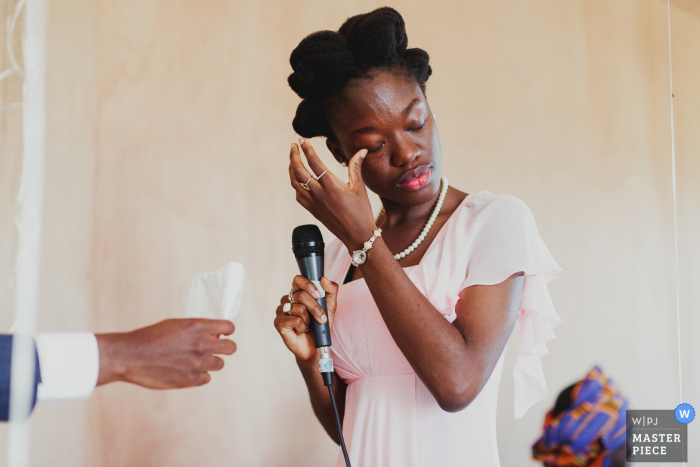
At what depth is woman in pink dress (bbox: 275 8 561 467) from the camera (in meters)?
1.12

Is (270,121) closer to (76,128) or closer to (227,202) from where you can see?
(227,202)

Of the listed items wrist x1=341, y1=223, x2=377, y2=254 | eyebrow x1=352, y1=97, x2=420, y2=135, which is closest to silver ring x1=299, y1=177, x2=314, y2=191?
wrist x1=341, y1=223, x2=377, y2=254

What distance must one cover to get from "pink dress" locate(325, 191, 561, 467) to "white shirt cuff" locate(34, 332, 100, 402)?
2.16 feet

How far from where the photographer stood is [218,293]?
973 millimetres

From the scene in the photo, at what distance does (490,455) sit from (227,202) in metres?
1.14

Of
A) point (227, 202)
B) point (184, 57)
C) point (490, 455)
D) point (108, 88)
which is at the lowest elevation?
point (490, 455)

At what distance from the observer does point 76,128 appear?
1.56m

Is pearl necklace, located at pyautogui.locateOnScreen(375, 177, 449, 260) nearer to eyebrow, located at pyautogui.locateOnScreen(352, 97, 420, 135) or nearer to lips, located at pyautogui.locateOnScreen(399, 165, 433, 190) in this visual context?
lips, located at pyautogui.locateOnScreen(399, 165, 433, 190)

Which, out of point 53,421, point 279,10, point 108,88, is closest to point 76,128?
point 108,88

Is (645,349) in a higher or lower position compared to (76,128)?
lower

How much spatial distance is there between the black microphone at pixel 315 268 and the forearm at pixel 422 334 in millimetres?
155

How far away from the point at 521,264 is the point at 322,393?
56 centimetres

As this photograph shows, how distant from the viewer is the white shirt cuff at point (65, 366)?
2.48 ft

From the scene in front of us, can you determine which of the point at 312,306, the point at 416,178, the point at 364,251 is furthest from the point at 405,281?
the point at 416,178
